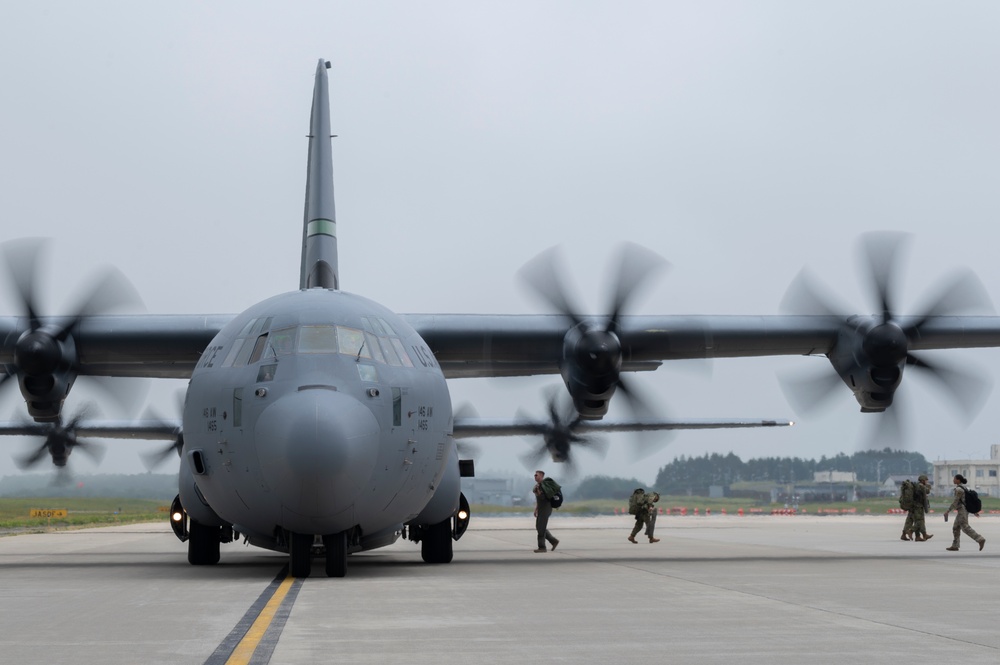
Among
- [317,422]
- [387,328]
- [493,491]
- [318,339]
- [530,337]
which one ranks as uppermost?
[530,337]

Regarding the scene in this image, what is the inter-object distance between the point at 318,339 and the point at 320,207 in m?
5.78

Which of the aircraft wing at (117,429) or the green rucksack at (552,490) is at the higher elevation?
the aircraft wing at (117,429)

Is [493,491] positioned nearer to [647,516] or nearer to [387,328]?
[647,516]

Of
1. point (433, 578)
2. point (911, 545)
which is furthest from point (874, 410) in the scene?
point (433, 578)

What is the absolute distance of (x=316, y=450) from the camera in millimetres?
12172

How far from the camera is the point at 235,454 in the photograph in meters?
13.1

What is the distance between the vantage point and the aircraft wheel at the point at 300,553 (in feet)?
44.7

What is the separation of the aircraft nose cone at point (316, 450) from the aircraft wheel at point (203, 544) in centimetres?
363

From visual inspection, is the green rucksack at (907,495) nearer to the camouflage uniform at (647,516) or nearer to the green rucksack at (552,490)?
the camouflage uniform at (647,516)

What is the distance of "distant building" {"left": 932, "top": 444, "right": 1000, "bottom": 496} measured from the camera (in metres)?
113

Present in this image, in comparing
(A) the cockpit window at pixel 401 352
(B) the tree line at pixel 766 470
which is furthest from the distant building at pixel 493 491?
(A) the cockpit window at pixel 401 352

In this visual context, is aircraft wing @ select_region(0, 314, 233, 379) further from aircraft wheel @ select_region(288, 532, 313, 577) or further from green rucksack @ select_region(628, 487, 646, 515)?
green rucksack @ select_region(628, 487, 646, 515)

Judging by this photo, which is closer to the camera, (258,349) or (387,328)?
(258,349)

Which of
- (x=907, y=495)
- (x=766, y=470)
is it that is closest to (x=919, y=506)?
(x=907, y=495)
